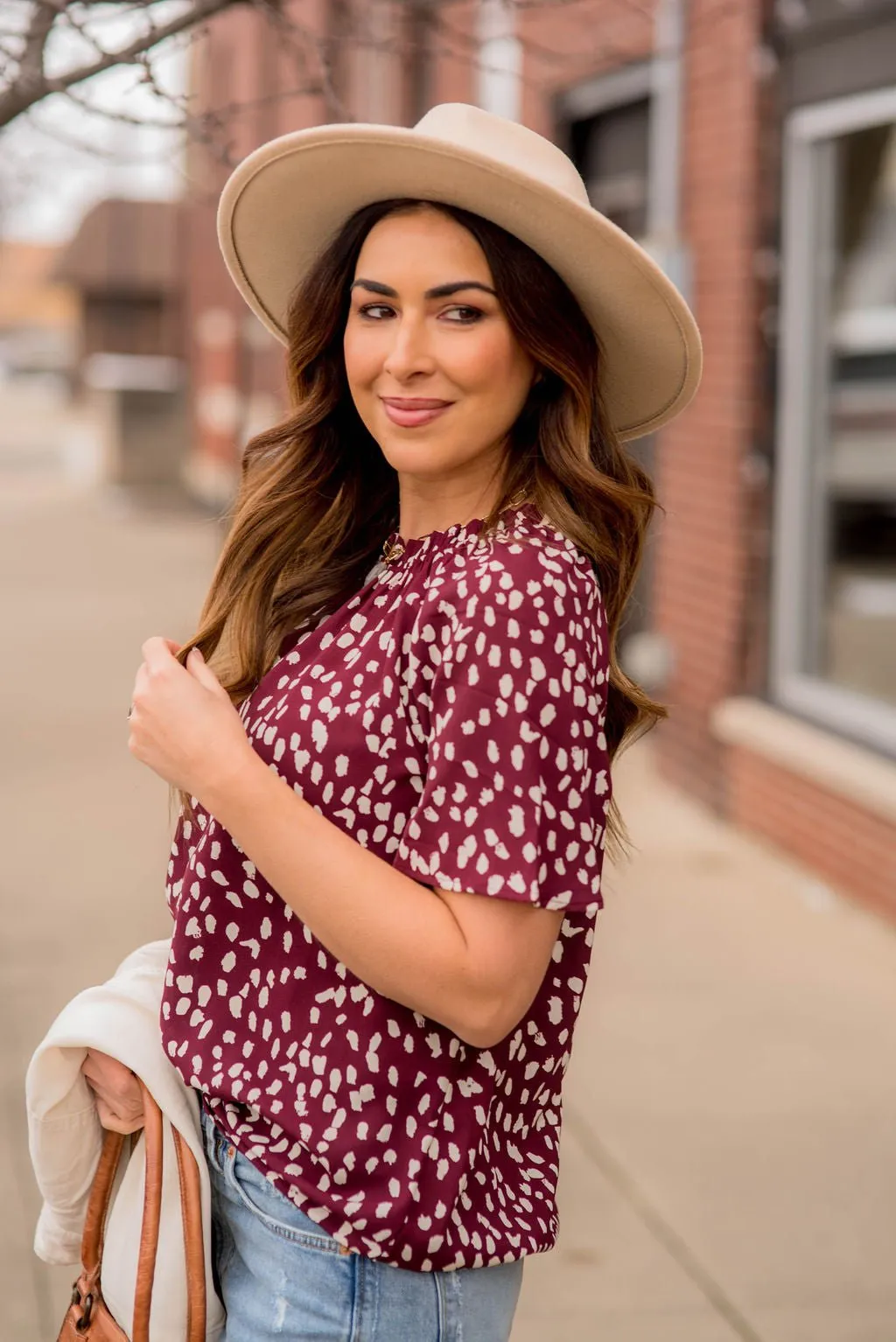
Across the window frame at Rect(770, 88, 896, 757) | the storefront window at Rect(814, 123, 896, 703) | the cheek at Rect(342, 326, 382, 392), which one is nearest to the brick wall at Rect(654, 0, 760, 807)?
the window frame at Rect(770, 88, 896, 757)

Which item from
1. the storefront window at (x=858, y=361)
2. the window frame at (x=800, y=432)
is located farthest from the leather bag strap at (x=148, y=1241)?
the storefront window at (x=858, y=361)

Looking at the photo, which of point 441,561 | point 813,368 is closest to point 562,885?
point 441,561

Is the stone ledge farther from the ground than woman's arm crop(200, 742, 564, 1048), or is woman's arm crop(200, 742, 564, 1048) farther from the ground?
woman's arm crop(200, 742, 564, 1048)

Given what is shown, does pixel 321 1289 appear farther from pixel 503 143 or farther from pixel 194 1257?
pixel 503 143

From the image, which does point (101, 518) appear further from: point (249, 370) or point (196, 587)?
point (196, 587)

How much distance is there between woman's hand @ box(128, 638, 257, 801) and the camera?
1.56 metres

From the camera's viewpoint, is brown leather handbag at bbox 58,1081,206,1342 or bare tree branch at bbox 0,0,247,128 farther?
bare tree branch at bbox 0,0,247,128

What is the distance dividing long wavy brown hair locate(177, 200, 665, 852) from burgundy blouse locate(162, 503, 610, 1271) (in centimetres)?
8

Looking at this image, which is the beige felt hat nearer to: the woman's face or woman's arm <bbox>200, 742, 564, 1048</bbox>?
the woman's face

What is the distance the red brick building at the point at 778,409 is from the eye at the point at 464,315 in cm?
368

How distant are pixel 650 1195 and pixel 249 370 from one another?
14476 millimetres

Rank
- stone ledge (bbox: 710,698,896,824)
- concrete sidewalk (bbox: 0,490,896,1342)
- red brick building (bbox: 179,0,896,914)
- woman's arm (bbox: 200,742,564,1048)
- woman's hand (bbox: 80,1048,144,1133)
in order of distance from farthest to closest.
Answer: red brick building (bbox: 179,0,896,914) < stone ledge (bbox: 710,698,896,824) < concrete sidewalk (bbox: 0,490,896,1342) < woman's hand (bbox: 80,1048,144,1133) < woman's arm (bbox: 200,742,564,1048)

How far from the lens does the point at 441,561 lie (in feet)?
5.37

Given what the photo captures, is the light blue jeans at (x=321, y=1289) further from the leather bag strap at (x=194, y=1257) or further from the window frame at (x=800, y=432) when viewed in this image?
the window frame at (x=800, y=432)
